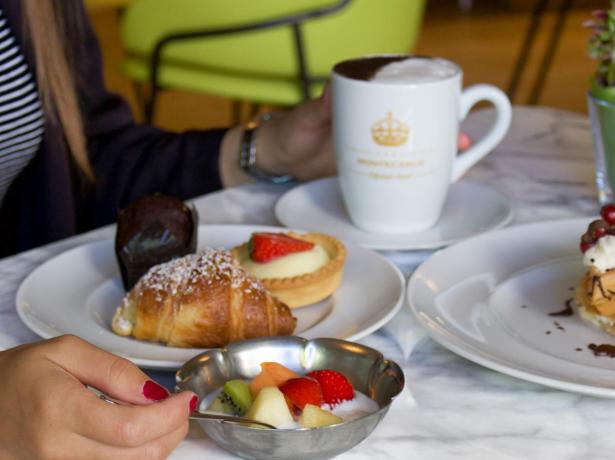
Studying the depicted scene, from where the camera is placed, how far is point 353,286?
0.87m

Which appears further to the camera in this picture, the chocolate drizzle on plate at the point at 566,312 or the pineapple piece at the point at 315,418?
the chocolate drizzle on plate at the point at 566,312

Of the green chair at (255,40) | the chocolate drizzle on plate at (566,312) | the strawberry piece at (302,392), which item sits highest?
the strawberry piece at (302,392)

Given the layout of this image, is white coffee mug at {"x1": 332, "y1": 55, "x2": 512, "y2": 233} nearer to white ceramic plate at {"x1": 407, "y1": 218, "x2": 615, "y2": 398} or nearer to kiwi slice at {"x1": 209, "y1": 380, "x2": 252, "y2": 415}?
white ceramic plate at {"x1": 407, "y1": 218, "x2": 615, "y2": 398}

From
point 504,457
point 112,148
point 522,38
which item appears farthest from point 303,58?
point 522,38

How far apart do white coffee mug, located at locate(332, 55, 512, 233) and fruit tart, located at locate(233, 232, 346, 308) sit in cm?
12

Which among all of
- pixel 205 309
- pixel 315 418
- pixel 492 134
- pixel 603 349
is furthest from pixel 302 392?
pixel 492 134

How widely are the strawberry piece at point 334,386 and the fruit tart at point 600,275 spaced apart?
0.80ft

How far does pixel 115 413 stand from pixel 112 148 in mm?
874

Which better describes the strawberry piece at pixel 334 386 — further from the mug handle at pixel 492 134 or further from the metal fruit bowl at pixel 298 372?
the mug handle at pixel 492 134

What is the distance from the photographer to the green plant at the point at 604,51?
103 centimetres

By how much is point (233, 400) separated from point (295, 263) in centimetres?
26

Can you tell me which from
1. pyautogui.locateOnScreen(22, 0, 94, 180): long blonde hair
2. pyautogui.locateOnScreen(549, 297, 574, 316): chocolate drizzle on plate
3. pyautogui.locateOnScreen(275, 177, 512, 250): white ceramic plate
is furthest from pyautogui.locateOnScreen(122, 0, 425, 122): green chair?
pyautogui.locateOnScreen(549, 297, 574, 316): chocolate drizzle on plate

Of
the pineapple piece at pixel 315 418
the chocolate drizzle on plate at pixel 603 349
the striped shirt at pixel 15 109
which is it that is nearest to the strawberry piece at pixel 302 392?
the pineapple piece at pixel 315 418

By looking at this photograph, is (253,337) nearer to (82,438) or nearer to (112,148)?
(82,438)
